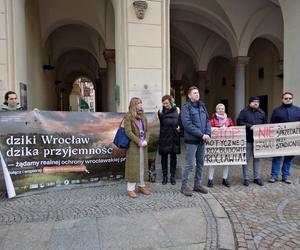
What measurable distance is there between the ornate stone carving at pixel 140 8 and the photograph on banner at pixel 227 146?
319 centimetres

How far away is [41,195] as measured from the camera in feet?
16.5

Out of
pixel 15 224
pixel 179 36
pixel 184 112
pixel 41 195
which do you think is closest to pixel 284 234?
pixel 184 112

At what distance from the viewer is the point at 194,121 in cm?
488

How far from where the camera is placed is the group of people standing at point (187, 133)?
4895mm

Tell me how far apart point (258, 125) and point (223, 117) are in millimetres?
756

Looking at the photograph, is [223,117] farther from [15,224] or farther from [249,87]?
[249,87]

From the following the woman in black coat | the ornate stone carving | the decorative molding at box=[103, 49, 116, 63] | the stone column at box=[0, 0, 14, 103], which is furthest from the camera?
the decorative molding at box=[103, 49, 116, 63]

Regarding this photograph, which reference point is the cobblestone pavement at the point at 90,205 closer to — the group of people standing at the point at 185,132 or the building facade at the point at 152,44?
the group of people standing at the point at 185,132

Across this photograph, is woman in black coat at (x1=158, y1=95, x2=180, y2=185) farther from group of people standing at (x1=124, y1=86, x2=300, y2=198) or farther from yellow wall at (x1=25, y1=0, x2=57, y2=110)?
yellow wall at (x1=25, y1=0, x2=57, y2=110)

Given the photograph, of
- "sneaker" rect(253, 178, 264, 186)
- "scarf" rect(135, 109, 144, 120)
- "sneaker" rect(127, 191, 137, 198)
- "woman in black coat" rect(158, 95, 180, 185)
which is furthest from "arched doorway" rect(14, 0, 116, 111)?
"sneaker" rect(253, 178, 264, 186)

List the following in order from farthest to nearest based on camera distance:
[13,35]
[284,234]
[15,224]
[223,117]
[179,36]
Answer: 1. [179,36]
2. [13,35]
3. [223,117]
4. [15,224]
5. [284,234]

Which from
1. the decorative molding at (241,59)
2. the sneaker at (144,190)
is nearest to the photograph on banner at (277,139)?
the sneaker at (144,190)

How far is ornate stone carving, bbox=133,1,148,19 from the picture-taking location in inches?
255

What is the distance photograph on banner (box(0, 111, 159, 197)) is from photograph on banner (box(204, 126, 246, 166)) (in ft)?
5.94
